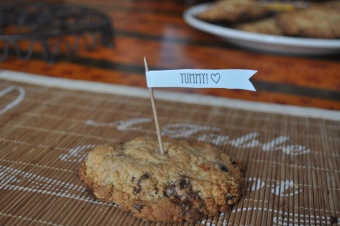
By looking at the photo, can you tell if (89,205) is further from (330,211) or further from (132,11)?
(132,11)

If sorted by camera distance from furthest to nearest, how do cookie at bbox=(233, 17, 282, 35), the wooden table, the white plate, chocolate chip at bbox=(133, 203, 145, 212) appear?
cookie at bbox=(233, 17, 282, 35)
the white plate
the wooden table
chocolate chip at bbox=(133, 203, 145, 212)

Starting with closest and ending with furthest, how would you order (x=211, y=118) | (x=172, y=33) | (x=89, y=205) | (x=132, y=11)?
(x=89, y=205), (x=211, y=118), (x=172, y=33), (x=132, y=11)

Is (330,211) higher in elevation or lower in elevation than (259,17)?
lower

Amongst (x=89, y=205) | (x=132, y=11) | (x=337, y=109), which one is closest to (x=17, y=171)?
(x=89, y=205)

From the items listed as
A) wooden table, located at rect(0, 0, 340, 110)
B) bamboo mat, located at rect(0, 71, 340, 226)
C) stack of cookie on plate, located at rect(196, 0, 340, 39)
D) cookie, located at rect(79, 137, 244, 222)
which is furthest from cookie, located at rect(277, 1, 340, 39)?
cookie, located at rect(79, 137, 244, 222)

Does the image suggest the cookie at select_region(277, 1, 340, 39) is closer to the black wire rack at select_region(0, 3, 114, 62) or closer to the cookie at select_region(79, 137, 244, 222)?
the black wire rack at select_region(0, 3, 114, 62)

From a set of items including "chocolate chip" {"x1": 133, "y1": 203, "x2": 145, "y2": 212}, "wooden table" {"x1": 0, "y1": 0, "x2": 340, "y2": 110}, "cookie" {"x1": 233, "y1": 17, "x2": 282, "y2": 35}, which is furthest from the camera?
"cookie" {"x1": 233, "y1": 17, "x2": 282, "y2": 35}

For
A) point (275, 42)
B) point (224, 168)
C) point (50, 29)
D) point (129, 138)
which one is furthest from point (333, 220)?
point (50, 29)
